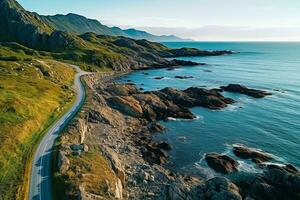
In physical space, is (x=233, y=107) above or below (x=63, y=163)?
below

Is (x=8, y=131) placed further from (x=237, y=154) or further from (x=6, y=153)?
(x=237, y=154)

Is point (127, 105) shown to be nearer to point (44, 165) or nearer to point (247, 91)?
point (44, 165)

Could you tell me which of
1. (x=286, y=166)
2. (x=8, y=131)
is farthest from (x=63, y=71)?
(x=286, y=166)

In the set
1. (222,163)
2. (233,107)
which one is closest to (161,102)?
(233,107)

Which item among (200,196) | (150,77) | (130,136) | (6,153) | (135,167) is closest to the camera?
(200,196)

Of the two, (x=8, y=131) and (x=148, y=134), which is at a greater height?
(x=8, y=131)

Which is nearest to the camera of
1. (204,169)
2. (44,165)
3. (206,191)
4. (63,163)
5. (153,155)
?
(206,191)

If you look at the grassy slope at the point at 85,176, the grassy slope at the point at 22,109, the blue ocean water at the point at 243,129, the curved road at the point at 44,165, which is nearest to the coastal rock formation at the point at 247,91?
the blue ocean water at the point at 243,129

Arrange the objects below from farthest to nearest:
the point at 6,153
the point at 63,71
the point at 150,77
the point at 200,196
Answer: the point at 150,77
the point at 63,71
the point at 6,153
the point at 200,196
